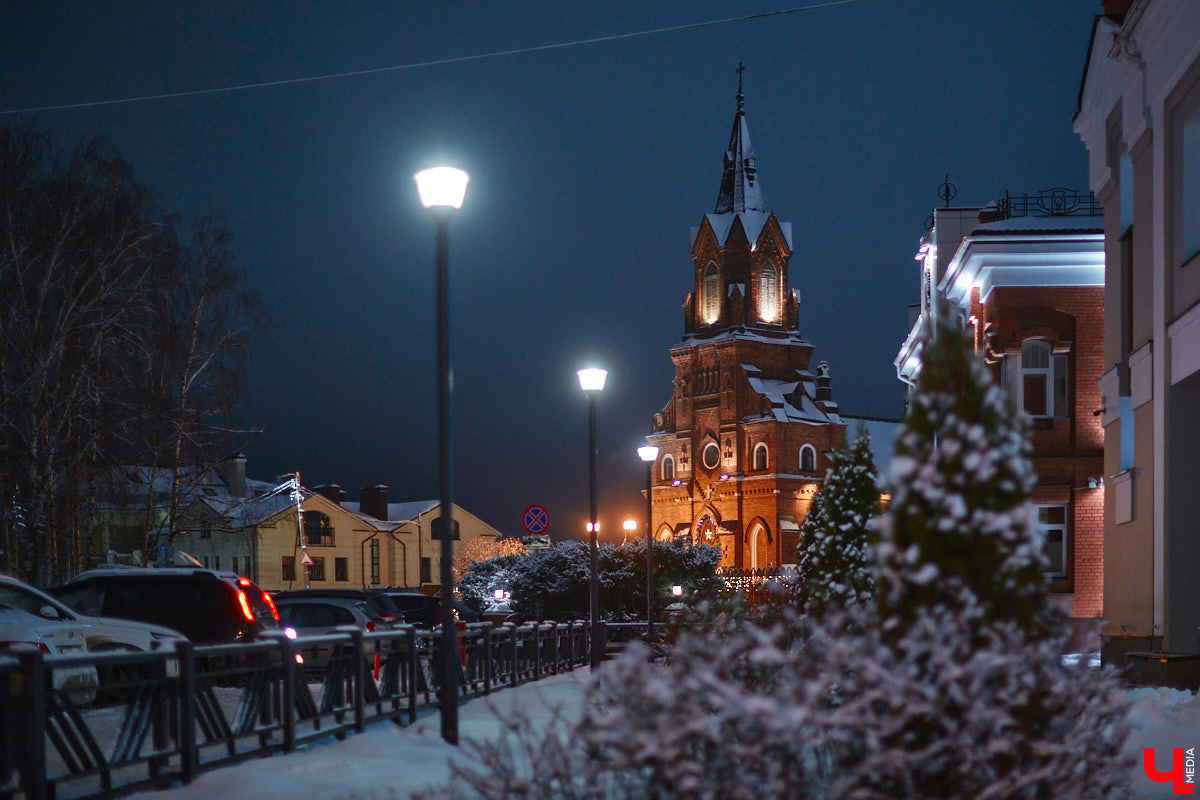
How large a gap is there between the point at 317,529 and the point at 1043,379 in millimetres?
63979

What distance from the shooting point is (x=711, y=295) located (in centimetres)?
10350

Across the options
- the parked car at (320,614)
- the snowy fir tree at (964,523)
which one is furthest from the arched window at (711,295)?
the snowy fir tree at (964,523)

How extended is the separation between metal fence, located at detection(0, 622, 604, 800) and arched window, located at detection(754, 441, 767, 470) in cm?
8533

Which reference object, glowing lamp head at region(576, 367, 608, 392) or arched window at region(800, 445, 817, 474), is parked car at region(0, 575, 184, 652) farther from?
arched window at region(800, 445, 817, 474)

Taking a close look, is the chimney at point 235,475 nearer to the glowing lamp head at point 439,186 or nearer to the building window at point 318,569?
the building window at point 318,569

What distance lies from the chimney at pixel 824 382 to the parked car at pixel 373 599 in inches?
3414

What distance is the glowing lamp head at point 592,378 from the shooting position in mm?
20109

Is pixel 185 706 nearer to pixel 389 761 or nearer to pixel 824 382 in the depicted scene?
pixel 389 761

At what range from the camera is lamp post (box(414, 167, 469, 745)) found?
10.9 meters

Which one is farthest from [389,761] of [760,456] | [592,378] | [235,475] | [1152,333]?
[760,456]

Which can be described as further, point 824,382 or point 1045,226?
point 824,382

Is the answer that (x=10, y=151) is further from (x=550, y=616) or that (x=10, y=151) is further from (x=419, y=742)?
(x=419, y=742)

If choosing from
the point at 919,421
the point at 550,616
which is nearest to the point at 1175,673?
the point at 919,421

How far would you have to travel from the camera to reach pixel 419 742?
34.1 ft
